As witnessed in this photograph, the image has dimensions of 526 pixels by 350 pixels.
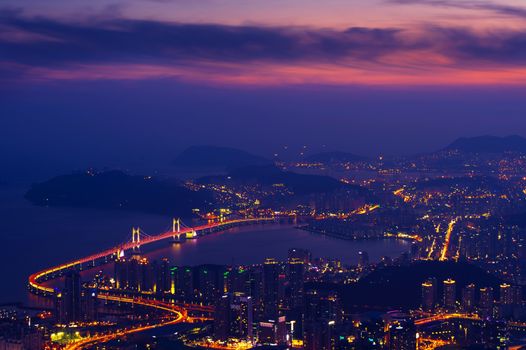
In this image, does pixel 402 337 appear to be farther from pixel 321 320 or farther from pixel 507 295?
pixel 507 295

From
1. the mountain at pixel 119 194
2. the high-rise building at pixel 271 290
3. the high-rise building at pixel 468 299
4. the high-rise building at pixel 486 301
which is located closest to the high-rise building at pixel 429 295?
the high-rise building at pixel 468 299

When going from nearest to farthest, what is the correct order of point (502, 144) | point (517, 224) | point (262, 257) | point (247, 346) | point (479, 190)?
point (247, 346) → point (262, 257) → point (517, 224) → point (479, 190) → point (502, 144)

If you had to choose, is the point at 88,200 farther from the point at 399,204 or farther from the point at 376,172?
the point at 376,172

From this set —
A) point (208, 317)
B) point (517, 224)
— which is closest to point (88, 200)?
point (517, 224)

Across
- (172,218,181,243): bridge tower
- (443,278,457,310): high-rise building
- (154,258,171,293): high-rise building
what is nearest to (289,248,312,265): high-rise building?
(154,258,171,293): high-rise building

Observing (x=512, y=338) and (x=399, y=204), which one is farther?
(x=399, y=204)

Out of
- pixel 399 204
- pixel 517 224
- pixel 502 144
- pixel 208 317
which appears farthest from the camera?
pixel 502 144

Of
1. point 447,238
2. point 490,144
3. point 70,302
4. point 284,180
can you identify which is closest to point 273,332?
point 70,302
